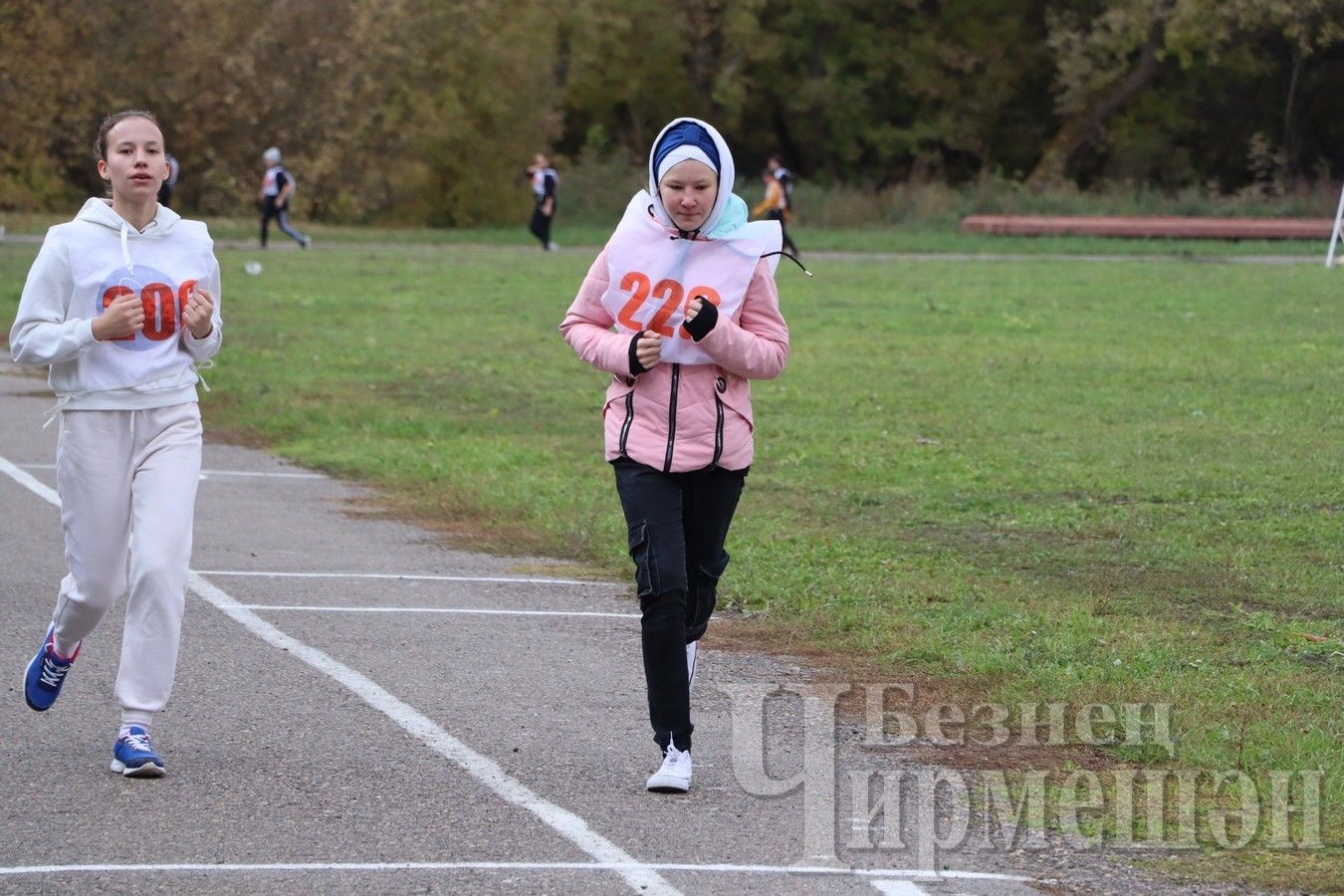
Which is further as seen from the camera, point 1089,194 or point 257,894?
point 1089,194

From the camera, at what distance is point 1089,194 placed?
51594 millimetres

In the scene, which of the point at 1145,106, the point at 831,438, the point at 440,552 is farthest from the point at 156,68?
the point at 440,552

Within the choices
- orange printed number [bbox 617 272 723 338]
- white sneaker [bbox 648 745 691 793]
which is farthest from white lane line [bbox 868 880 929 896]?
orange printed number [bbox 617 272 723 338]

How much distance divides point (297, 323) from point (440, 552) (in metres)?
14.0

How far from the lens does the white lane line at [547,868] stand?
5.32 m

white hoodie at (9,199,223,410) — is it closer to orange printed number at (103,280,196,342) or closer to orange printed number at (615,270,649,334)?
orange printed number at (103,280,196,342)

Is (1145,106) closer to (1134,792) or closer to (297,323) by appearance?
(297,323)

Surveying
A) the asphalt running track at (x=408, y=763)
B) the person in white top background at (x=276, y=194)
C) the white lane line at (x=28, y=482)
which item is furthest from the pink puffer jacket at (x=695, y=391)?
the person in white top background at (x=276, y=194)

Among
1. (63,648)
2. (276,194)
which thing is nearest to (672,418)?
(63,648)

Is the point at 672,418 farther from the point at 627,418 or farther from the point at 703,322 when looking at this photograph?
the point at 703,322

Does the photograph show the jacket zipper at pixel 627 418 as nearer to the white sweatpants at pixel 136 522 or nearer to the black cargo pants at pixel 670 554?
the black cargo pants at pixel 670 554

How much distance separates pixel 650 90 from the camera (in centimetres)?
6512

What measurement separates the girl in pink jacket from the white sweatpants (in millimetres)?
1383

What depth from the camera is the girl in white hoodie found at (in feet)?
20.5
